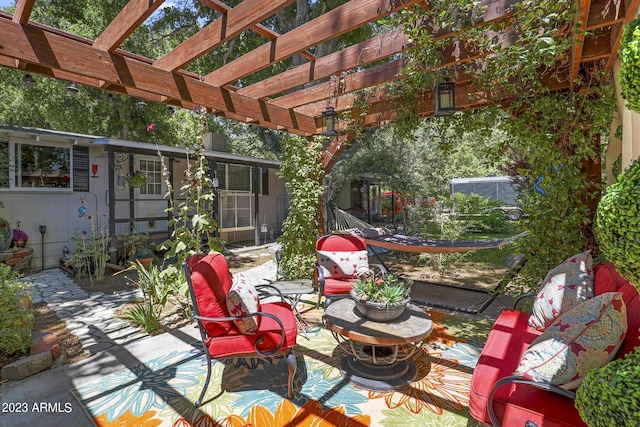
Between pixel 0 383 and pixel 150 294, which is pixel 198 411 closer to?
pixel 0 383

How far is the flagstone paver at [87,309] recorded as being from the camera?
11.3ft

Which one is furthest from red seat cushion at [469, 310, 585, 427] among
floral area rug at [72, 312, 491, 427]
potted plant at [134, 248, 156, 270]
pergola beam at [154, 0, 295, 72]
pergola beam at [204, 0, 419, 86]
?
potted plant at [134, 248, 156, 270]

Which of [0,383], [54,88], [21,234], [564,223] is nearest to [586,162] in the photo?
[564,223]

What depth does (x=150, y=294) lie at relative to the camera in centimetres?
390

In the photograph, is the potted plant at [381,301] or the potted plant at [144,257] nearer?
the potted plant at [381,301]

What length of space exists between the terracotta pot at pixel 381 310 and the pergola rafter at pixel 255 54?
2.20 meters

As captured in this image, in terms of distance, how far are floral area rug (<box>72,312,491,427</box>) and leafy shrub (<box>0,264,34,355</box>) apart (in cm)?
88

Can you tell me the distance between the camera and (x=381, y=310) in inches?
103

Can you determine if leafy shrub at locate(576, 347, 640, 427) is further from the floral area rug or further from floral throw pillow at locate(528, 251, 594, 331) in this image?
floral throw pillow at locate(528, 251, 594, 331)

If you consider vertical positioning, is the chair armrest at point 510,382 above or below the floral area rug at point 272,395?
above

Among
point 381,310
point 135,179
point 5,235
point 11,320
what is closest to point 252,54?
point 381,310

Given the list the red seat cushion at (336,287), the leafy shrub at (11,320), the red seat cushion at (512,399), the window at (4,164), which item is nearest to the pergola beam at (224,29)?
the leafy shrub at (11,320)

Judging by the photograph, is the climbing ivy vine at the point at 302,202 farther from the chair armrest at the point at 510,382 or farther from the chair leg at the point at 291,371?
the chair armrest at the point at 510,382

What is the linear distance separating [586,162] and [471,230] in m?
10.3
